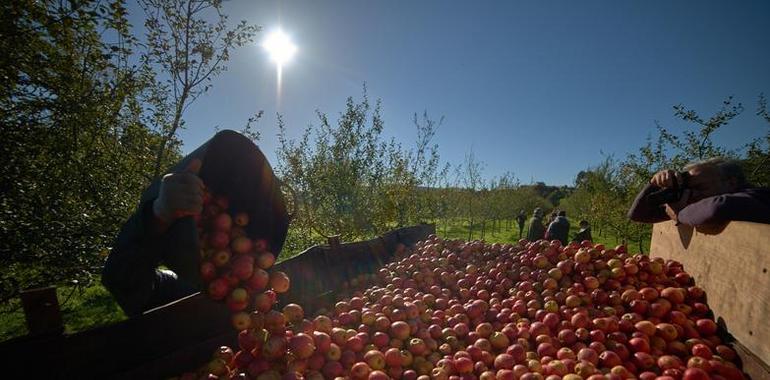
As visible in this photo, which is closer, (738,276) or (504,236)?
(738,276)

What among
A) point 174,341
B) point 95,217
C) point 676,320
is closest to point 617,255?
point 676,320

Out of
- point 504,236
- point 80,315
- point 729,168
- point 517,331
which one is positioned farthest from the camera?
point 504,236

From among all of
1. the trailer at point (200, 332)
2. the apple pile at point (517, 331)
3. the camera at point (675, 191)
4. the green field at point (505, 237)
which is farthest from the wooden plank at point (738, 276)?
the green field at point (505, 237)

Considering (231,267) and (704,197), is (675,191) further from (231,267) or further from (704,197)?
(231,267)

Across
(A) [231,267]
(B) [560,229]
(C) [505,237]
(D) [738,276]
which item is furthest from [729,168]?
(C) [505,237]

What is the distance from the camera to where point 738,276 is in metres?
2.16

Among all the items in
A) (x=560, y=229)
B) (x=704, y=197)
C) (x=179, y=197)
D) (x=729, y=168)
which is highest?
(x=179, y=197)

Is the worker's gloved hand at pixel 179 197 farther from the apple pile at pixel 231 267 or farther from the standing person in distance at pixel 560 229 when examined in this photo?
the standing person in distance at pixel 560 229

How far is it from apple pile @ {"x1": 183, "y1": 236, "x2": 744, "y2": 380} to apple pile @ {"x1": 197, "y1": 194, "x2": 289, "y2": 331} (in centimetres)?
12

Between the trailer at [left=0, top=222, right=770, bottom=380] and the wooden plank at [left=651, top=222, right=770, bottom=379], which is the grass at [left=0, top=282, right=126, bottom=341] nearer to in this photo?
the trailer at [left=0, top=222, right=770, bottom=380]

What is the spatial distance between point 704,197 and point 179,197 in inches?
164

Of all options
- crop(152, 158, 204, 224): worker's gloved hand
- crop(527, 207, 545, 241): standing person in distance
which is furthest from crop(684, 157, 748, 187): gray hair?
crop(527, 207, 545, 241): standing person in distance

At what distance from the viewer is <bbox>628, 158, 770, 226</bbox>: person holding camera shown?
7.60 feet

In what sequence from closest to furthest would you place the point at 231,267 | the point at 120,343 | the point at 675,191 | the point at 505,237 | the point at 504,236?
the point at 120,343 → the point at 231,267 → the point at 675,191 → the point at 505,237 → the point at 504,236
